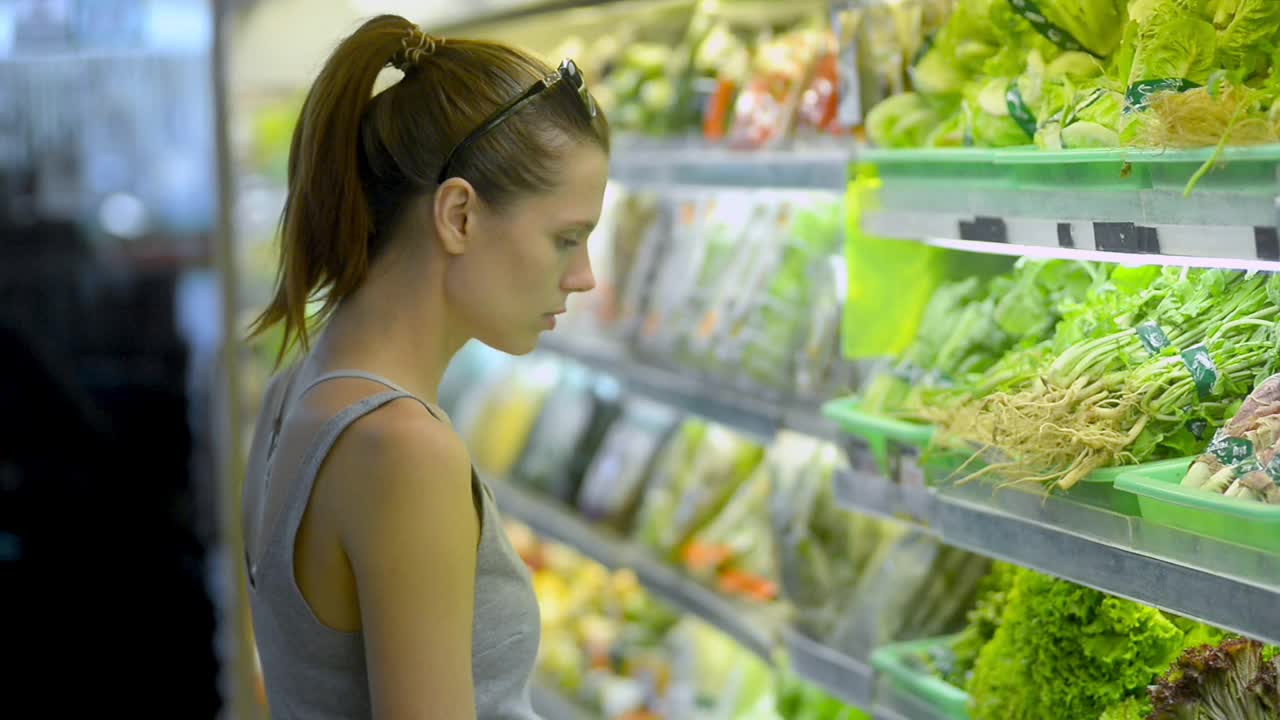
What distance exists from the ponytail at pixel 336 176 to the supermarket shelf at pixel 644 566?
1299 mm

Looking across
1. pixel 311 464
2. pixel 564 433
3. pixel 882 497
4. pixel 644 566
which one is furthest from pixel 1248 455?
pixel 564 433

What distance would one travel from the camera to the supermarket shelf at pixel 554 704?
3164 mm

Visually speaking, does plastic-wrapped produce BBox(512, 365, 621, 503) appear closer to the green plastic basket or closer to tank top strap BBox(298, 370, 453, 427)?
the green plastic basket

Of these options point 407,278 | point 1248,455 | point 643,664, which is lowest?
point 643,664

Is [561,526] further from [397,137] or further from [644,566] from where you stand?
[397,137]

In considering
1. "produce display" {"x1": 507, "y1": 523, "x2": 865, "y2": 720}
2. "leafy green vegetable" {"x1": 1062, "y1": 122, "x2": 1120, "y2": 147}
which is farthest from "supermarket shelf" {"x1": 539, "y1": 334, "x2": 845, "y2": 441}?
"leafy green vegetable" {"x1": 1062, "y1": 122, "x2": 1120, "y2": 147}

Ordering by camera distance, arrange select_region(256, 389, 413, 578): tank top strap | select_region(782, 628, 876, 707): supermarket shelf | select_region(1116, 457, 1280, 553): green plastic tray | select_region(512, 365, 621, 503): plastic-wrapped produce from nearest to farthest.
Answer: select_region(1116, 457, 1280, 553): green plastic tray → select_region(256, 389, 413, 578): tank top strap → select_region(782, 628, 876, 707): supermarket shelf → select_region(512, 365, 621, 503): plastic-wrapped produce

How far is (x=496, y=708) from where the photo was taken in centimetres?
148

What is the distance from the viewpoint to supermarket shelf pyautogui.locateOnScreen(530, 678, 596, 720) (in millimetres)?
3164

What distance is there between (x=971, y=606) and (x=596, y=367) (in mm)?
1283

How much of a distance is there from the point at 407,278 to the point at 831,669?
1.09 meters

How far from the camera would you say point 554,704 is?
3.24m

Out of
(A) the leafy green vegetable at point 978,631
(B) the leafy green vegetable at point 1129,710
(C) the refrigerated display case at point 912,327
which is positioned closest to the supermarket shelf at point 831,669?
(C) the refrigerated display case at point 912,327

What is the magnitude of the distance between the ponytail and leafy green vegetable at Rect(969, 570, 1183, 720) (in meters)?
0.93
